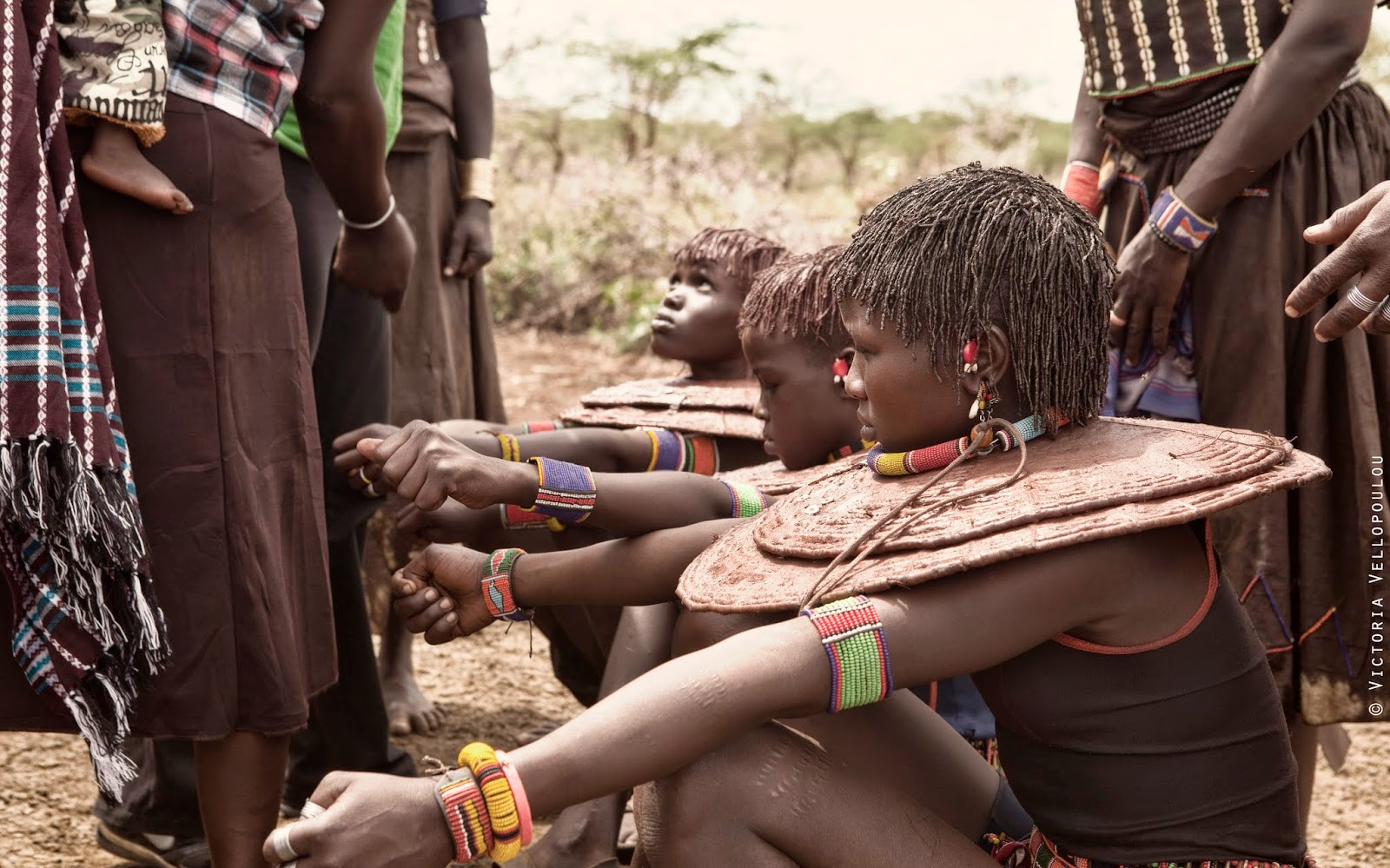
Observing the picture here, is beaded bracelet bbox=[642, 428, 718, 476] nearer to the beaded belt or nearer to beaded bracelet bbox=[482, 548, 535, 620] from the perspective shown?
beaded bracelet bbox=[482, 548, 535, 620]

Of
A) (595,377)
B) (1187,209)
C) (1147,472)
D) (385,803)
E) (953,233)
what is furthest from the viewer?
(595,377)

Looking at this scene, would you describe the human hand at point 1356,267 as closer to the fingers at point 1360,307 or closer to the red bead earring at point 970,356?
the fingers at point 1360,307

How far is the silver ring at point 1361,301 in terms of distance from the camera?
2.12m

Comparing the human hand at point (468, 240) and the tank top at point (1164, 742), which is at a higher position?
the human hand at point (468, 240)

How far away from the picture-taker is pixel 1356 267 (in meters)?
2.12

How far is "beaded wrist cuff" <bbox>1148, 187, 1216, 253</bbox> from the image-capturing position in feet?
9.39

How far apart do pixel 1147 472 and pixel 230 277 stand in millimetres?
1494

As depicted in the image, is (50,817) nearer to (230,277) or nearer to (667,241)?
(230,277)

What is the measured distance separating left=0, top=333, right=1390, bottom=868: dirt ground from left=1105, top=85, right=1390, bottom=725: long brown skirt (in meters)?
0.62

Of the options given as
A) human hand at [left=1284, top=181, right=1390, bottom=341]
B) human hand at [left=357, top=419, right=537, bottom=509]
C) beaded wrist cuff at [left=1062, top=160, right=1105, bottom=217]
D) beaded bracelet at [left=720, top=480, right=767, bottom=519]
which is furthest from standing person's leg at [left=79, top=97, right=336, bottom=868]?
beaded wrist cuff at [left=1062, top=160, right=1105, bottom=217]

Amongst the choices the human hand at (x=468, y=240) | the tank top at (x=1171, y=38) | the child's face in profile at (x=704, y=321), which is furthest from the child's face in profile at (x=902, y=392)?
the human hand at (x=468, y=240)

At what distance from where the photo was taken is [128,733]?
2.33m

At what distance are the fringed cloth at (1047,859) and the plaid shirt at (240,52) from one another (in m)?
1.71

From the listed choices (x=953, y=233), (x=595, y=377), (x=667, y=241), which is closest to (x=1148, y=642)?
(x=953, y=233)
